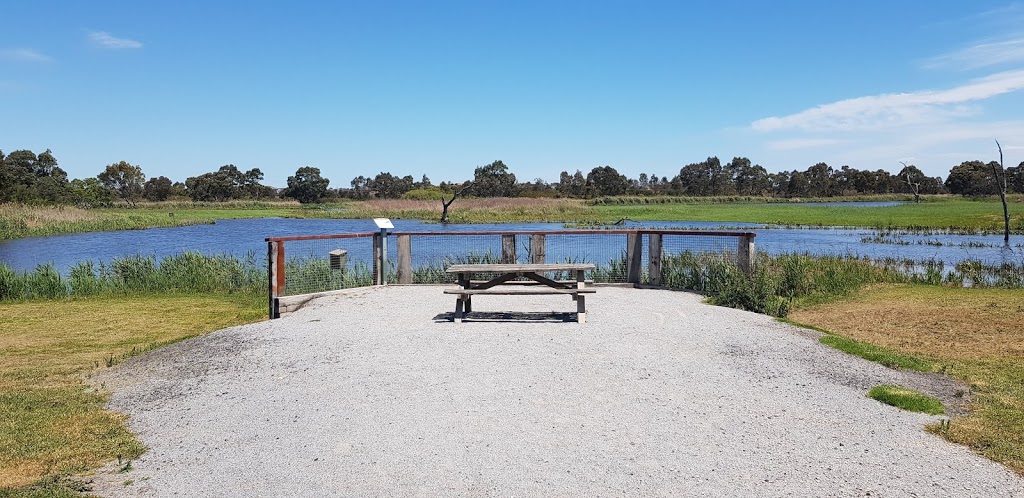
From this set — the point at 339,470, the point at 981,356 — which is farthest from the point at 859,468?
the point at 981,356

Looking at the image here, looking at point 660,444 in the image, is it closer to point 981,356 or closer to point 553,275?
point 981,356

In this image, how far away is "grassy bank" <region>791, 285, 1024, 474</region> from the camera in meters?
6.25

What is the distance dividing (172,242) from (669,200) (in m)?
71.5

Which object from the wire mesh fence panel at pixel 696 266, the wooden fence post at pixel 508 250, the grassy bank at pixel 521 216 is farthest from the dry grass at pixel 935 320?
the grassy bank at pixel 521 216

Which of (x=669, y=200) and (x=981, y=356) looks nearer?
(x=981, y=356)

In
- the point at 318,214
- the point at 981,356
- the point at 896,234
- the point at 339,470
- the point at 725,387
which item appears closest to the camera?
the point at 339,470

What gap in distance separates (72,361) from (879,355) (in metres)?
10.5

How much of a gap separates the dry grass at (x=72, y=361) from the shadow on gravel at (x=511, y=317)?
4.11m

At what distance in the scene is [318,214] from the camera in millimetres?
74938

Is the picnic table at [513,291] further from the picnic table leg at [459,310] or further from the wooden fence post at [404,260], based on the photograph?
the wooden fence post at [404,260]

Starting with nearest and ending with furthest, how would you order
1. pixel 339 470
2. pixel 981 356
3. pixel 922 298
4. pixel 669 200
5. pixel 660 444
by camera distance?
1. pixel 339 470
2. pixel 660 444
3. pixel 981 356
4. pixel 922 298
5. pixel 669 200

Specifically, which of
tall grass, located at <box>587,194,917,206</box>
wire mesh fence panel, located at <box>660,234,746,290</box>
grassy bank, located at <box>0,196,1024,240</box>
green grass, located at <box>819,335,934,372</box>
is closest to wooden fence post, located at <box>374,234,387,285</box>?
wire mesh fence panel, located at <box>660,234,746,290</box>

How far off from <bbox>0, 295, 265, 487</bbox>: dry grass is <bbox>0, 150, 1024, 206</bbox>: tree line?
83821 millimetres

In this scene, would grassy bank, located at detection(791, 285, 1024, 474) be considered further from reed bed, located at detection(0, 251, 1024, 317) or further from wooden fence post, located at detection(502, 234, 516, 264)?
wooden fence post, located at detection(502, 234, 516, 264)
